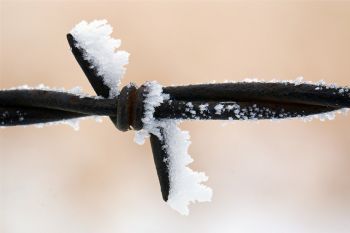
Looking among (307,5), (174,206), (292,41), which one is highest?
(307,5)

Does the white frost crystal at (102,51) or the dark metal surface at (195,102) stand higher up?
the white frost crystal at (102,51)

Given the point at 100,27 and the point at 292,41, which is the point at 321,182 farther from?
the point at 100,27

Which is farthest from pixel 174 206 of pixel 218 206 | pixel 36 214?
pixel 36 214

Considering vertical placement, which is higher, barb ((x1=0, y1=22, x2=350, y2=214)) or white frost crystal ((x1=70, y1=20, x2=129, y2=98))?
white frost crystal ((x1=70, y1=20, x2=129, y2=98))
